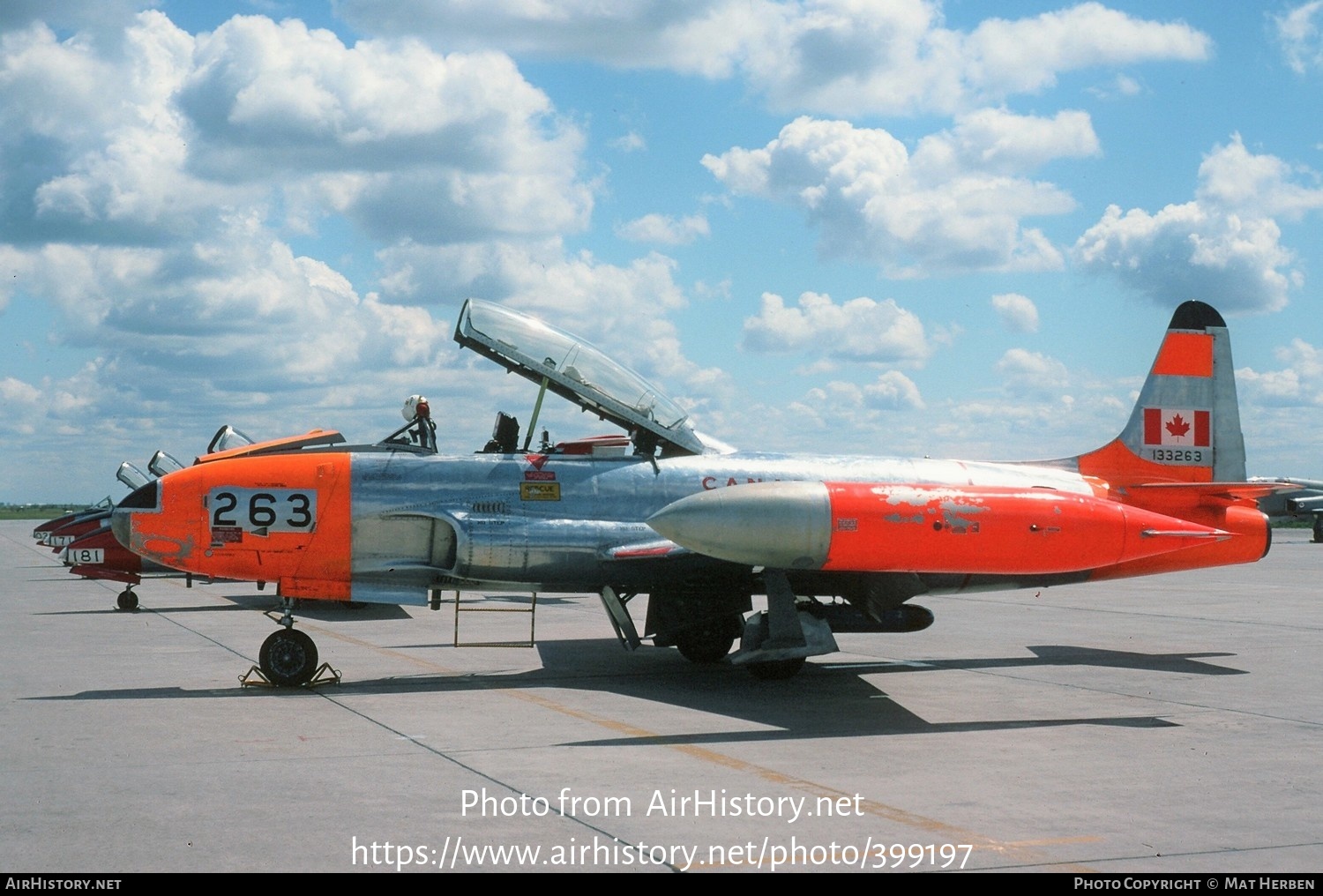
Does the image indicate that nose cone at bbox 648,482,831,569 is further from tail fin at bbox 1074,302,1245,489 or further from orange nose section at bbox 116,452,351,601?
tail fin at bbox 1074,302,1245,489

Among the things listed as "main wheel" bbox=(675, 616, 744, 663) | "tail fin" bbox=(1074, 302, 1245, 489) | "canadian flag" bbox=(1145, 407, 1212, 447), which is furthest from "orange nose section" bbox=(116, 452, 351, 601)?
"canadian flag" bbox=(1145, 407, 1212, 447)

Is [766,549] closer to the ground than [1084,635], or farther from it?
farther from it

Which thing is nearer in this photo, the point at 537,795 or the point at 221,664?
the point at 537,795

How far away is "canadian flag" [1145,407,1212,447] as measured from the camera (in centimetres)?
1650

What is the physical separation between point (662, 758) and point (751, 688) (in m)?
4.12

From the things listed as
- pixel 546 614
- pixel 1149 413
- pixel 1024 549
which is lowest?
pixel 546 614

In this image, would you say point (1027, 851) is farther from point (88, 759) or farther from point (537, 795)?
point (88, 759)

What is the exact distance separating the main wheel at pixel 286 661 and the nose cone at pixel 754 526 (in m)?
4.19

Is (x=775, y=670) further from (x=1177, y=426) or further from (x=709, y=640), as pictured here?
(x=1177, y=426)

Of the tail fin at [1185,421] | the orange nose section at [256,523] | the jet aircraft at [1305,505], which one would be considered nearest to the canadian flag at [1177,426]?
the tail fin at [1185,421]

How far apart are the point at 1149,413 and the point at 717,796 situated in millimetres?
11182

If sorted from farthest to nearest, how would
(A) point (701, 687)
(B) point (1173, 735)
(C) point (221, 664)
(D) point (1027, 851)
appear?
1. (C) point (221, 664)
2. (A) point (701, 687)
3. (B) point (1173, 735)
4. (D) point (1027, 851)

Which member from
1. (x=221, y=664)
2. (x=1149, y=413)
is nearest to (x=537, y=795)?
(x=221, y=664)

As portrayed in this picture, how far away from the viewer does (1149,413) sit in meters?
16.5
